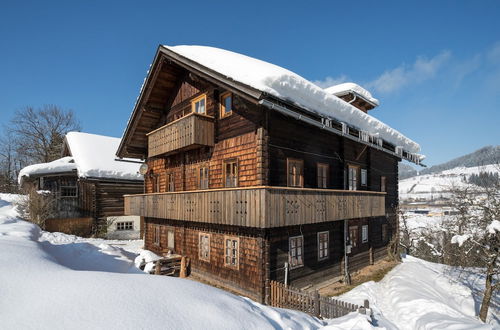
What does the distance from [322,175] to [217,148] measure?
19.0 feet

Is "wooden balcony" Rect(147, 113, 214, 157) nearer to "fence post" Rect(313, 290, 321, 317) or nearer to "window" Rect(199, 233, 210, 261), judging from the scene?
"window" Rect(199, 233, 210, 261)

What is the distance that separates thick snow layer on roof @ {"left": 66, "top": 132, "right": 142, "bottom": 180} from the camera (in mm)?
24000

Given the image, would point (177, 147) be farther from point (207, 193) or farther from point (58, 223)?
point (58, 223)

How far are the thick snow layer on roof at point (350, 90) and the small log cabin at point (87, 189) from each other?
18.0m

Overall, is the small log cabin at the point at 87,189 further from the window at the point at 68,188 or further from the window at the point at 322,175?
the window at the point at 322,175

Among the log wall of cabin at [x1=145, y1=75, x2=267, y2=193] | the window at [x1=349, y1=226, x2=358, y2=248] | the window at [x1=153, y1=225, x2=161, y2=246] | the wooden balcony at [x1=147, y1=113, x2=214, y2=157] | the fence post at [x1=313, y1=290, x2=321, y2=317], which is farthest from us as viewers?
the window at [x1=153, y1=225, x2=161, y2=246]

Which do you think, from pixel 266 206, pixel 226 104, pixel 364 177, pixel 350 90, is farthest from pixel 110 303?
pixel 350 90

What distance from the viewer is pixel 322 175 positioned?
48.4 feet

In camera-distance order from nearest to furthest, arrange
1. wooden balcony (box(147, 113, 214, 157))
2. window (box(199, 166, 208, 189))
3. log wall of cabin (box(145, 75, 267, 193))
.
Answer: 1. log wall of cabin (box(145, 75, 267, 193))
2. wooden balcony (box(147, 113, 214, 157))
3. window (box(199, 166, 208, 189))

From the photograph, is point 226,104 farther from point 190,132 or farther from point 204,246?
point 204,246

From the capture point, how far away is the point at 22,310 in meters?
3.70

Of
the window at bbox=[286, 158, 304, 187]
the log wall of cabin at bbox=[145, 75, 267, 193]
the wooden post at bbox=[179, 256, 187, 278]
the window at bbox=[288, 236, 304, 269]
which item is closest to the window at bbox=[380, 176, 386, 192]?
the window at bbox=[286, 158, 304, 187]

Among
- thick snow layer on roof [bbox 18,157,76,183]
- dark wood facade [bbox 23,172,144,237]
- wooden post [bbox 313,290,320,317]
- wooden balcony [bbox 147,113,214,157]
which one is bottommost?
wooden post [bbox 313,290,320,317]

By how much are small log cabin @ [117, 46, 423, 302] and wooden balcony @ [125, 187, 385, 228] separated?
52 mm
